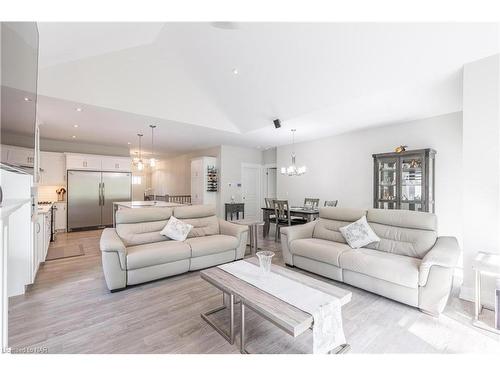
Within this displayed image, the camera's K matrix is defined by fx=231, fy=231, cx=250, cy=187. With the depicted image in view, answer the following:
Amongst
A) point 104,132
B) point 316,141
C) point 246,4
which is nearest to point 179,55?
point 104,132

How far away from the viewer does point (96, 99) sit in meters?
3.69

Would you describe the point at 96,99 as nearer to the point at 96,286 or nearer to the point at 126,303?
the point at 96,286

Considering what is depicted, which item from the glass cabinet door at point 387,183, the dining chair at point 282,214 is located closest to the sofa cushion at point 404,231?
the glass cabinet door at point 387,183

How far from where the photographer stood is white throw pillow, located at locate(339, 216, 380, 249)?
307cm

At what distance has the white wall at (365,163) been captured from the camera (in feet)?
13.4

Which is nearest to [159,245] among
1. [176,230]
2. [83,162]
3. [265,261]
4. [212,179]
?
[176,230]

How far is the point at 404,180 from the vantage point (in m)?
4.32

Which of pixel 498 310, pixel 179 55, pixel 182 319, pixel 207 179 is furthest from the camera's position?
pixel 207 179

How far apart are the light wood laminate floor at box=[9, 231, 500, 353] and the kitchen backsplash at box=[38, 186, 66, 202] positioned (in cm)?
459

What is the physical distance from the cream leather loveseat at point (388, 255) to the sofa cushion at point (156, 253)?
1.52 m

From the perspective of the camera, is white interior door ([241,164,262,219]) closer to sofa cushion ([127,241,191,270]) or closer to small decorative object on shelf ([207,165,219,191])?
small decorative object on shelf ([207,165,219,191])

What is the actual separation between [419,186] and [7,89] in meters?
5.34

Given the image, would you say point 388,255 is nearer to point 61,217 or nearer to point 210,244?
point 210,244

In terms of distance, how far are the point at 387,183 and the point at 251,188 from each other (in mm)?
4189
